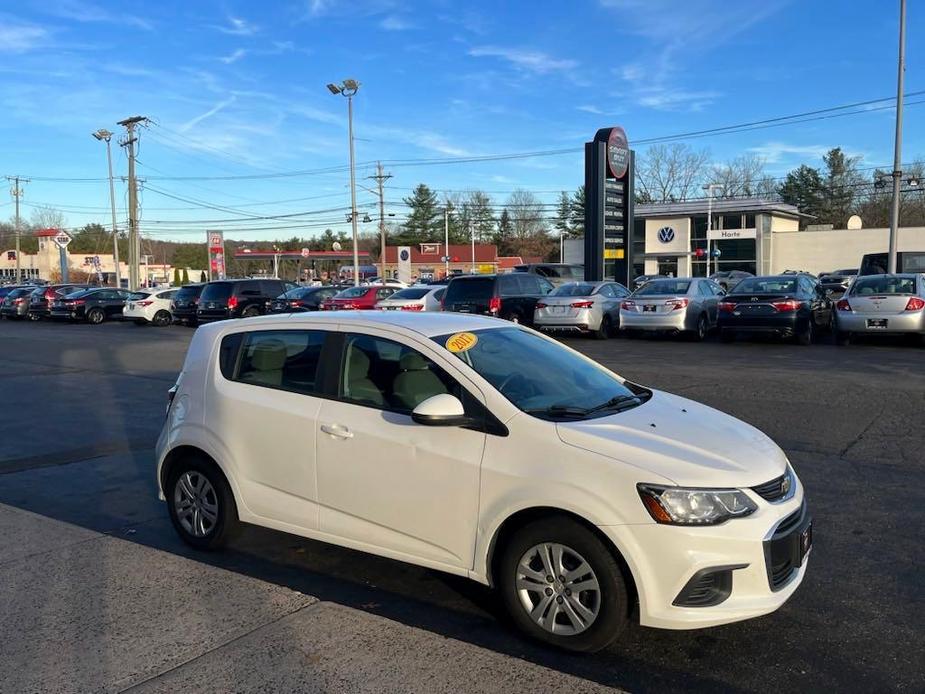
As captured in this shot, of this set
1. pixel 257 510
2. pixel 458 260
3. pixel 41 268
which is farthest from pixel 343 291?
pixel 41 268

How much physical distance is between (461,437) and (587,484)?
0.73 m

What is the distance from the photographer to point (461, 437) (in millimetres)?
3949

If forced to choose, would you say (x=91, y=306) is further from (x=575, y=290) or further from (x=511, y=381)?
(x=511, y=381)

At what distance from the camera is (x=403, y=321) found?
15.2 feet

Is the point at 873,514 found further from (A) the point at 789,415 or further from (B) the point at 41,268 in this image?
→ (B) the point at 41,268

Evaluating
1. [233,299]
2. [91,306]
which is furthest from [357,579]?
[91,306]

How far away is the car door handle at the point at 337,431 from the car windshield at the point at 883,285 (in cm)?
1476

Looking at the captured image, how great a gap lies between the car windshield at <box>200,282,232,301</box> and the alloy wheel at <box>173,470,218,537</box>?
2360cm

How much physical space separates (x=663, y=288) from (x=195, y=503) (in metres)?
15.7

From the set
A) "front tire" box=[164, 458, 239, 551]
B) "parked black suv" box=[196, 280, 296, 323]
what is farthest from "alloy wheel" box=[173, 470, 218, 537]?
"parked black suv" box=[196, 280, 296, 323]

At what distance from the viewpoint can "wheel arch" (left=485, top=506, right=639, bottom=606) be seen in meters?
3.54

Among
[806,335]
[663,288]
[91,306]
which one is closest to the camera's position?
[806,335]

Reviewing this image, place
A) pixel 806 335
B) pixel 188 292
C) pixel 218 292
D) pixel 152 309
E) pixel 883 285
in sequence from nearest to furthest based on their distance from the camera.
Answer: pixel 883 285 < pixel 806 335 < pixel 218 292 < pixel 188 292 < pixel 152 309

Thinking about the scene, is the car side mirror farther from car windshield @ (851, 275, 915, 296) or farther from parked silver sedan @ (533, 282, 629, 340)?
parked silver sedan @ (533, 282, 629, 340)
